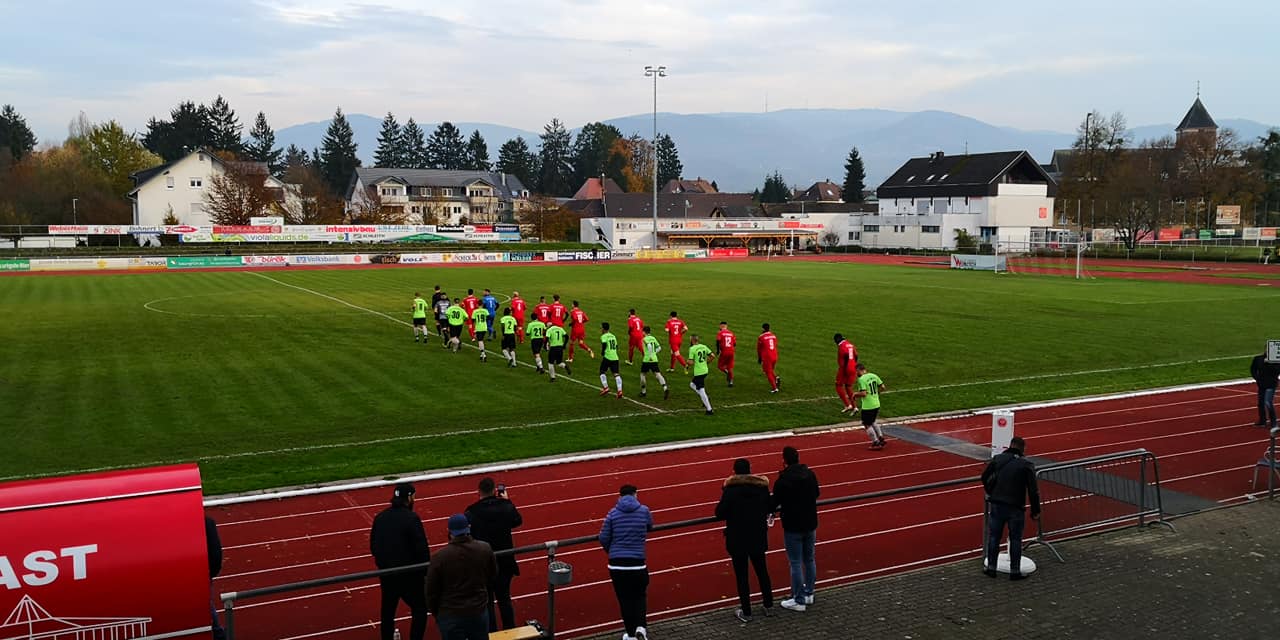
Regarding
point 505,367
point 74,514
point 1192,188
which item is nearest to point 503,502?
point 74,514

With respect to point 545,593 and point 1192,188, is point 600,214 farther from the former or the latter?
point 545,593

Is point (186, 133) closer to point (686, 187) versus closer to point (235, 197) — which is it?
point (235, 197)

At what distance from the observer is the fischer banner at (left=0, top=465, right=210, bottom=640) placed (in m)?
6.72

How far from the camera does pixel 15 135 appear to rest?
118m

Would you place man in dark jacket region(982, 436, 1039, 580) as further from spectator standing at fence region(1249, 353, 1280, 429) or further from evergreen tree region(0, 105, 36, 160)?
evergreen tree region(0, 105, 36, 160)

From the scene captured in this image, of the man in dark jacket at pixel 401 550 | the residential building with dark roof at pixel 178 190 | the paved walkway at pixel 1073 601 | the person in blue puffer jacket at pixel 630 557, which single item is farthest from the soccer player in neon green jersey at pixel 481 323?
the residential building with dark roof at pixel 178 190

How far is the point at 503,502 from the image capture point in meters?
8.09

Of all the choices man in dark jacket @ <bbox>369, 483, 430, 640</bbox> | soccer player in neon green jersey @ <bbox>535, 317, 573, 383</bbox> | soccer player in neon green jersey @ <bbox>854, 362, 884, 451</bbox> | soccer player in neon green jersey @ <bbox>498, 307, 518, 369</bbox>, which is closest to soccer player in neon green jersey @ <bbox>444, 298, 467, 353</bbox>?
soccer player in neon green jersey @ <bbox>498, 307, 518, 369</bbox>

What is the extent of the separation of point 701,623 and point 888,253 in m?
86.5

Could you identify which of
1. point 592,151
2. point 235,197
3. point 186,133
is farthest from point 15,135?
point 592,151

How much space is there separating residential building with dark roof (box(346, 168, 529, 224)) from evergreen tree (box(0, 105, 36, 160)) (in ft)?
131

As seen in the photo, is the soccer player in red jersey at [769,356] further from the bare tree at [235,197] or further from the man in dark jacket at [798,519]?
the bare tree at [235,197]

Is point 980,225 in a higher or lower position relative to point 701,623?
higher

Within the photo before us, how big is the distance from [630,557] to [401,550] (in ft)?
6.39
